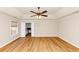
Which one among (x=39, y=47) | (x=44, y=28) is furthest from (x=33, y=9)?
(x=44, y=28)

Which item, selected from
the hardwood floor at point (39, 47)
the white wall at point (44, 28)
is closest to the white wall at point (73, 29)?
the hardwood floor at point (39, 47)

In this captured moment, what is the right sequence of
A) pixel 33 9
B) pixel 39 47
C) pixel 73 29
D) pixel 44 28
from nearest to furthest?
1. pixel 39 47
2. pixel 73 29
3. pixel 33 9
4. pixel 44 28

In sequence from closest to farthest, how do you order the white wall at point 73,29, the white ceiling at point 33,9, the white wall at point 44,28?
the white ceiling at point 33,9, the white wall at point 73,29, the white wall at point 44,28


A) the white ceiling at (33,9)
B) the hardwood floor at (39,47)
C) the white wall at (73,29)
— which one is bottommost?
the hardwood floor at (39,47)

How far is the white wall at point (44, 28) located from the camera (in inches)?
505

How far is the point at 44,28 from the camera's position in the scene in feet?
42.4

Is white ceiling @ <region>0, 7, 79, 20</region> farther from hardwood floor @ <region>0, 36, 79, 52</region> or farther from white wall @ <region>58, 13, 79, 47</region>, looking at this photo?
hardwood floor @ <region>0, 36, 79, 52</region>

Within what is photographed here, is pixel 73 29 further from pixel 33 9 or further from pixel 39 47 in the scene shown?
pixel 33 9

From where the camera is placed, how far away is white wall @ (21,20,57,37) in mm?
12820

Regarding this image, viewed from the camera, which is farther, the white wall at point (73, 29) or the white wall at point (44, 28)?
the white wall at point (44, 28)

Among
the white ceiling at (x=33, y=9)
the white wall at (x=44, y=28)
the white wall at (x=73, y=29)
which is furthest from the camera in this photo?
the white wall at (x=44, y=28)

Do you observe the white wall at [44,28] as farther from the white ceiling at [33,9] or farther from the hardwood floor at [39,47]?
the hardwood floor at [39,47]
